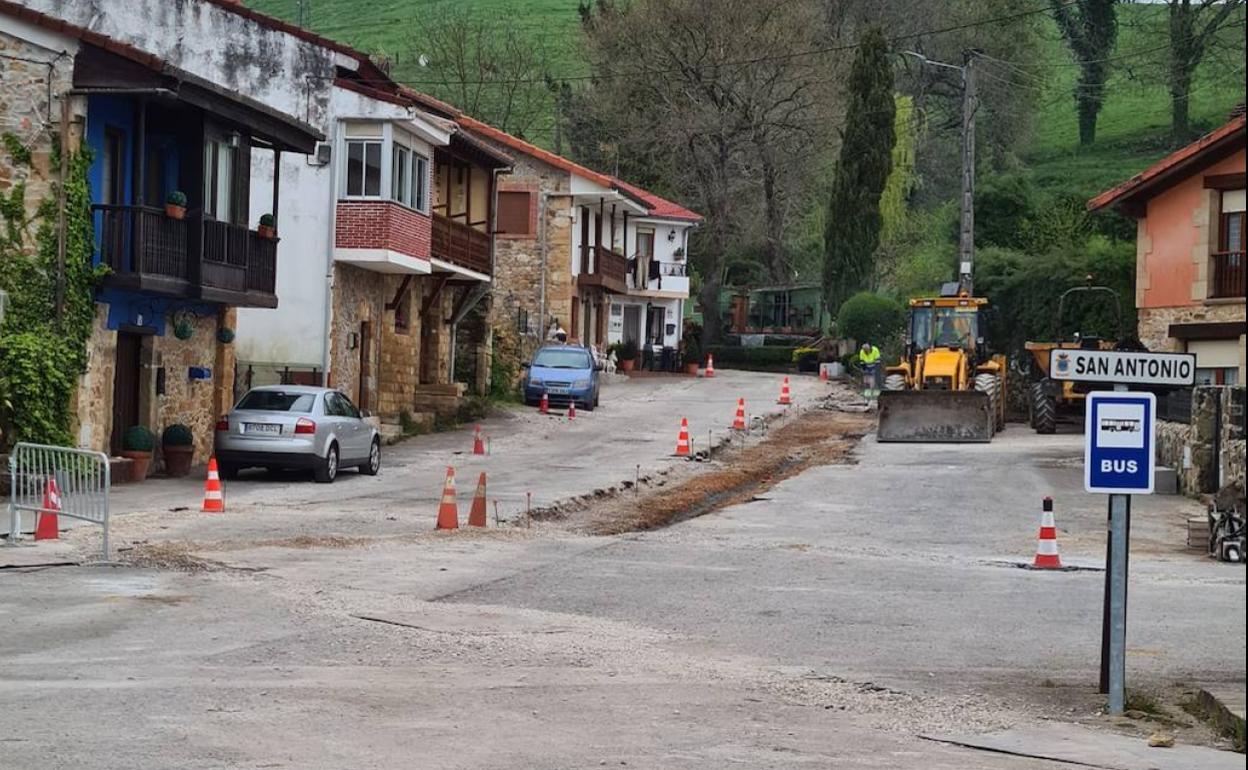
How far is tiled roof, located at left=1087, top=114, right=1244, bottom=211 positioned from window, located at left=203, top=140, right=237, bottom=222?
57.9 feet

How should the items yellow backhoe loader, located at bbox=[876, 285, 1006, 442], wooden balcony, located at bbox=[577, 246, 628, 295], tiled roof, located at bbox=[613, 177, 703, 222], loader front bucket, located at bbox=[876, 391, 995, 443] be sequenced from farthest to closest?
tiled roof, located at bbox=[613, 177, 703, 222]
wooden balcony, located at bbox=[577, 246, 628, 295]
yellow backhoe loader, located at bbox=[876, 285, 1006, 442]
loader front bucket, located at bbox=[876, 391, 995, 443]

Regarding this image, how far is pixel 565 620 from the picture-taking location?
14711 mm

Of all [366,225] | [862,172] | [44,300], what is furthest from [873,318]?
[44,300]

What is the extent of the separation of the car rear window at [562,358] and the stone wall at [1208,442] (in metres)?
19.6

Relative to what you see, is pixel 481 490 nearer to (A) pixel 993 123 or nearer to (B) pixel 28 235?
Answer: (B) pixel 28 235

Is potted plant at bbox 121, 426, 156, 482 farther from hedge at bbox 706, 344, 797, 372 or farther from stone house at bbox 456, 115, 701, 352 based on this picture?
hedge at bbox 706, 344, 797, 372

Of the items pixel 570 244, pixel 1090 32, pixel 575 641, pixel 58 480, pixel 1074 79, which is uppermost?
pixel 1074 79

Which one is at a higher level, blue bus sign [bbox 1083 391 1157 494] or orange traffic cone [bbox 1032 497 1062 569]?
blue bus sign [bbox 1083 391 1157 494]

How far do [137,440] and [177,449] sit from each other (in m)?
1.07

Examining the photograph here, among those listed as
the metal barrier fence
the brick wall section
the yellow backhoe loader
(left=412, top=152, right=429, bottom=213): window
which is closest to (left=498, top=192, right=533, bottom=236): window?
(left=412, top=152, right=429, bottom=213): window

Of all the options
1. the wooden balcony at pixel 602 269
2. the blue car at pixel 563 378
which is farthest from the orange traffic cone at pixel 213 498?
the wooden balcony at pixel 602 269

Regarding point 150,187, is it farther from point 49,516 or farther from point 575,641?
point 575,641

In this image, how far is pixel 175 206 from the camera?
27844 millimetres

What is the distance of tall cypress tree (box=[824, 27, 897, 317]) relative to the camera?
66.2 m
